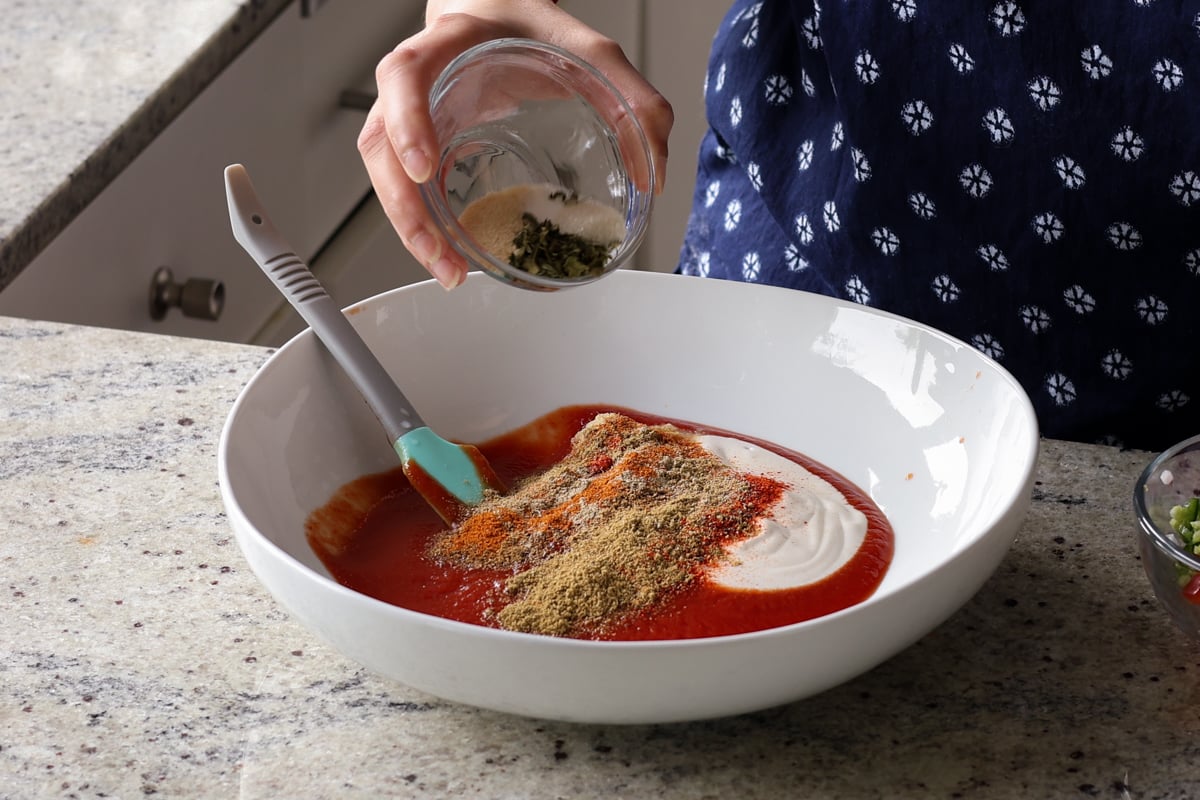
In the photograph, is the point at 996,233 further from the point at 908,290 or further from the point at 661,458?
the point at 661,458

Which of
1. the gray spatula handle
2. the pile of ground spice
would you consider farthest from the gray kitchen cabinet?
the pile of ground spice

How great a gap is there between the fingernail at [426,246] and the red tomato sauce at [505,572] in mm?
156

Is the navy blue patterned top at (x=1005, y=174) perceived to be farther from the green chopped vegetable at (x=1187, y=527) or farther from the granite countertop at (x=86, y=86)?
the granite countertop at (x=86, y=86)

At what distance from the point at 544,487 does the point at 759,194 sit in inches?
16.5

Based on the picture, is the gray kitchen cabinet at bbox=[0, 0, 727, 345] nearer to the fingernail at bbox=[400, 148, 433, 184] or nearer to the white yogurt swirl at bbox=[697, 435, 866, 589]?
the fingernail at bbox=[400, 148, 433, 184]

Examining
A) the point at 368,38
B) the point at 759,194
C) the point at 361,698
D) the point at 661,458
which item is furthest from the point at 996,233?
the point at 368,38

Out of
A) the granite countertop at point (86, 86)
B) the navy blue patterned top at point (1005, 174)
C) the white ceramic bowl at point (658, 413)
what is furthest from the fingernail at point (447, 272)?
the granite countertop at point (86, 86)

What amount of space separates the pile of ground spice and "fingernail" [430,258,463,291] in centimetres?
13

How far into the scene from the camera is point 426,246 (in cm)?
77

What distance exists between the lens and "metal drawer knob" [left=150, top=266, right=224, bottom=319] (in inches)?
56.6

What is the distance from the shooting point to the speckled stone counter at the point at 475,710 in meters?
0.60

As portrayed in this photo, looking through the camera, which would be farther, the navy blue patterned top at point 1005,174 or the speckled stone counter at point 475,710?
the navy blue patterned top at point 1005,174

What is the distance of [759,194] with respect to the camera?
3.60 ft

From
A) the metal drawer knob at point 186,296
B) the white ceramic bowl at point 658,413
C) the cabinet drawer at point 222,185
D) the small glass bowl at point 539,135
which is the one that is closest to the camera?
the white ceramic bowl at point 658,413
